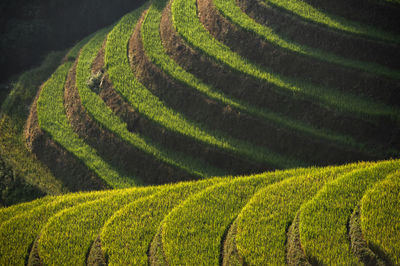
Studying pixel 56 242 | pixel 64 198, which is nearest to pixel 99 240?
pixel 56 242

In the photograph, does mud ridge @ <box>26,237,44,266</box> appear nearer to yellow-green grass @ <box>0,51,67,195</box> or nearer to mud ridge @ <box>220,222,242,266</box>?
yellow-green grass @ <box>0,51,67,195</box>

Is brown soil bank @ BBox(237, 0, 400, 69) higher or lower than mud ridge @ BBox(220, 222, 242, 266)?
higher

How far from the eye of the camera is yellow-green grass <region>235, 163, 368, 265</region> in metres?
10.9

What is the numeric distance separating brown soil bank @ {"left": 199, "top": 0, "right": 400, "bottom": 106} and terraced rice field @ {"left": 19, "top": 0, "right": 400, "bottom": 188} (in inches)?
1.6

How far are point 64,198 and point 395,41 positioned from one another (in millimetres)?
14347

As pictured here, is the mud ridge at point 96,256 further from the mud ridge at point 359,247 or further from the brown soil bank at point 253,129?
the mud ridge at point 359,247

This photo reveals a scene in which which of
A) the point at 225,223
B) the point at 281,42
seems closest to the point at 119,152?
the point at 225,223

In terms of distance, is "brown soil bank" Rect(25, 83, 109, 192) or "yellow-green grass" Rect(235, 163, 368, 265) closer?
"yellow-green grass" Rect(235, 163, 368, 265)

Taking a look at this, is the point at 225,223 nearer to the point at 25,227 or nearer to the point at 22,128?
the point at 25,227

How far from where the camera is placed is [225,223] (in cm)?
→ 1205

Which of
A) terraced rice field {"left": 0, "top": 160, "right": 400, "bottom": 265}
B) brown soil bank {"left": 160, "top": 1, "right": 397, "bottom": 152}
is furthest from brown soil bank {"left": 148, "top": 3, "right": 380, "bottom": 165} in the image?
terraced rice field {"left": 0, "top": 160, "right": 400, "bottom": 265}

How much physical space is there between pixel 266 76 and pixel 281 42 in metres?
1.77

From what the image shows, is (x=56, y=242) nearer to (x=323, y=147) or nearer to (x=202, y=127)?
(x=202, y=127)

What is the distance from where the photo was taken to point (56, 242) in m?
12.5
